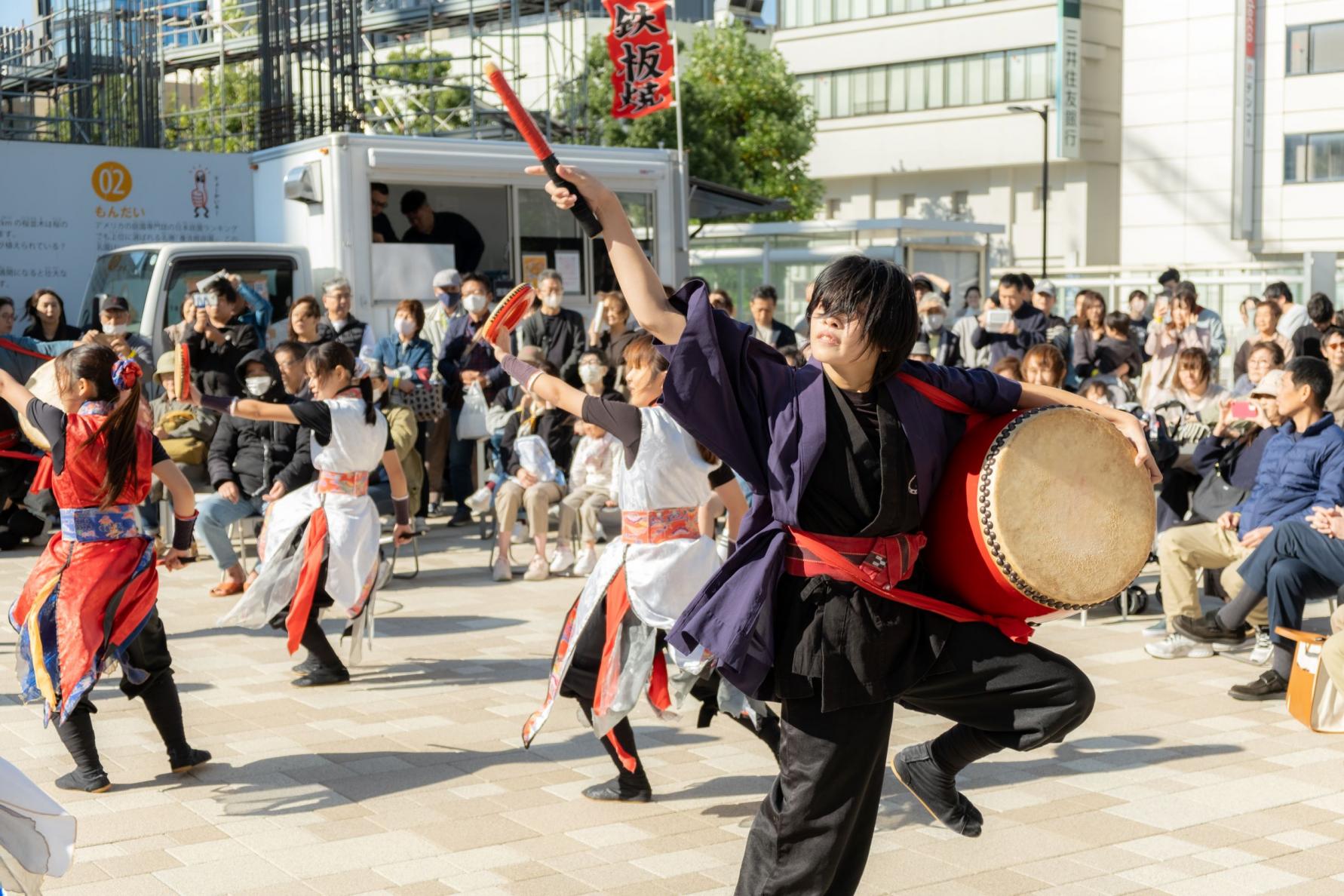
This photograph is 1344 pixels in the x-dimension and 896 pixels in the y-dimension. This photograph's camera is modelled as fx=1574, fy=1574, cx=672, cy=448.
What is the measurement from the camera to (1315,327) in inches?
498

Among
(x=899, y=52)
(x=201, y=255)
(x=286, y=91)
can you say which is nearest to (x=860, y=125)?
(x=899, y=52)

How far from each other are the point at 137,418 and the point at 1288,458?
5.20m

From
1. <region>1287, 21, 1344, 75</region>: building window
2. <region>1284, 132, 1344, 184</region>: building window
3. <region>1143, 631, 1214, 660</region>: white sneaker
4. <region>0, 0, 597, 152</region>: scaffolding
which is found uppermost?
<region>1287, 21, 1344, 75</region>: building window

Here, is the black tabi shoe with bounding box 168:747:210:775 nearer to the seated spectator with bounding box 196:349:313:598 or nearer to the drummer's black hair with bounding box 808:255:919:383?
the drummer's black hair with bounding box 808:255:919:383

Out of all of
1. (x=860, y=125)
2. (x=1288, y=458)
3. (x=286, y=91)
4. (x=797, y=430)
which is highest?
(x=860, y=125)

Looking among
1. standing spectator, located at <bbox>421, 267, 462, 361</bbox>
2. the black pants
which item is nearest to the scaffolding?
standing spectator, located at <bbox>421, 267, 462, 361</bbox>

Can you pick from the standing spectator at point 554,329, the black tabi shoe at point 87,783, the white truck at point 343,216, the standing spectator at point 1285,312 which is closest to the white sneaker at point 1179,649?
the black tabi shoe at point 87,783

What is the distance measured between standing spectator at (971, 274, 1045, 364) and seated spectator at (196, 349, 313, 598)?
19.6 feet

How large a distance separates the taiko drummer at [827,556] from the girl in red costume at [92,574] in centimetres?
274

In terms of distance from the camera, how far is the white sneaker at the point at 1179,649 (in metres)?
7.88

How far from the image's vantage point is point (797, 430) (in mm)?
3535

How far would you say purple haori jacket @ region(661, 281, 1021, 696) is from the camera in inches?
139

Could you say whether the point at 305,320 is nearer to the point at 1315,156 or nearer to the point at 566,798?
the point at 566,798

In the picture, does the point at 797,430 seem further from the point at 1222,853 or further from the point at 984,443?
the point at 1222,853
